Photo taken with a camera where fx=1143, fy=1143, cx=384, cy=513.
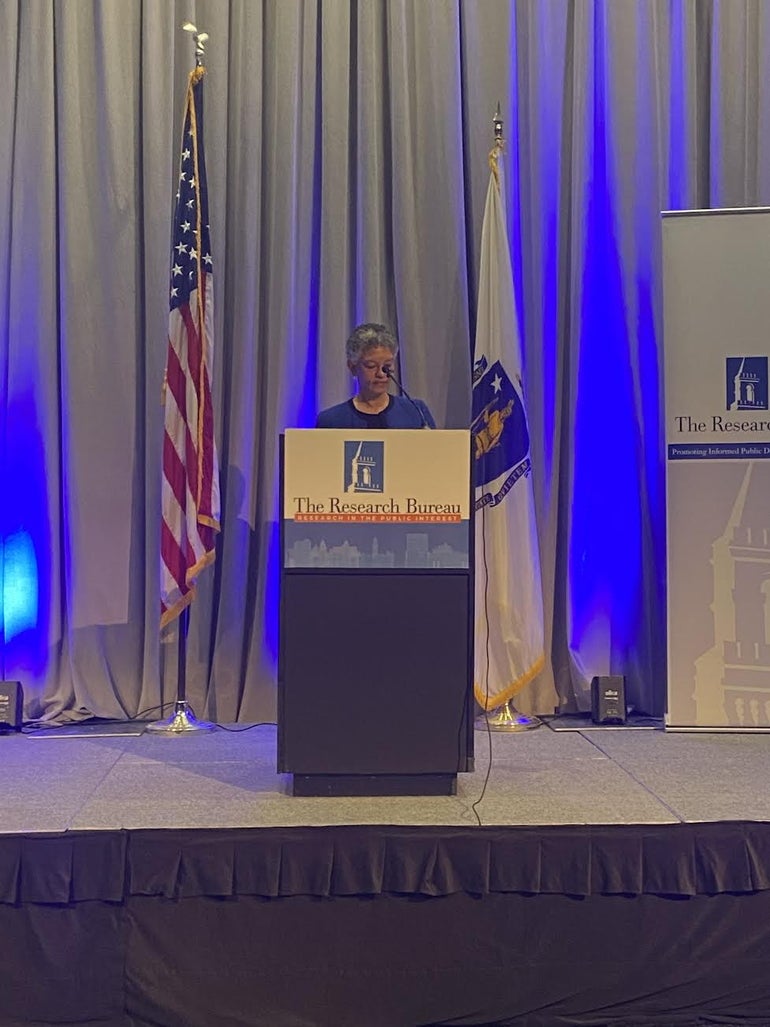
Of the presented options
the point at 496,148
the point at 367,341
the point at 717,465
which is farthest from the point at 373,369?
the point at 717,465

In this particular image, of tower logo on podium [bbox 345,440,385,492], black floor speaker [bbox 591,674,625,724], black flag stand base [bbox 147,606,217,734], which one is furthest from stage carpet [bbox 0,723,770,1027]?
black floor speaker [bbox 591,674,625,724]

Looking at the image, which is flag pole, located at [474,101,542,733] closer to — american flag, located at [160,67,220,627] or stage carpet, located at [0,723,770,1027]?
american flag, located at [160,67,220,627]

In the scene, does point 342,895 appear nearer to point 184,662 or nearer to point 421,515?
point 421,515

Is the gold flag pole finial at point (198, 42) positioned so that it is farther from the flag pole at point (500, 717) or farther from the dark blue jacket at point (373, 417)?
the dark blue jacket at point (373, 417)

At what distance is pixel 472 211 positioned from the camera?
4852mm

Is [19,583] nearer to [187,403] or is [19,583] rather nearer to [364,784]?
[187,403]

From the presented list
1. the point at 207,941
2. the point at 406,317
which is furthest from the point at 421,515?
the point at 406,317

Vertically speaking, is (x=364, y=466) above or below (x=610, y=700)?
above

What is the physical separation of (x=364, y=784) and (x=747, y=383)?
90.7 inches

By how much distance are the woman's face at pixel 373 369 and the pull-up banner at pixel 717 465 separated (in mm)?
1159

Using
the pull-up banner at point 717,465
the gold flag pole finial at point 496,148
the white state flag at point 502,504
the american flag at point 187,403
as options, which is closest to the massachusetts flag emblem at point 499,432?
the white state flag at point 502,504

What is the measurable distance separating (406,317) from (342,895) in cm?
275

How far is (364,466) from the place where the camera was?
9.62ft

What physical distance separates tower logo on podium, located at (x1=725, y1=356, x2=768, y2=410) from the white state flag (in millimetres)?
786
